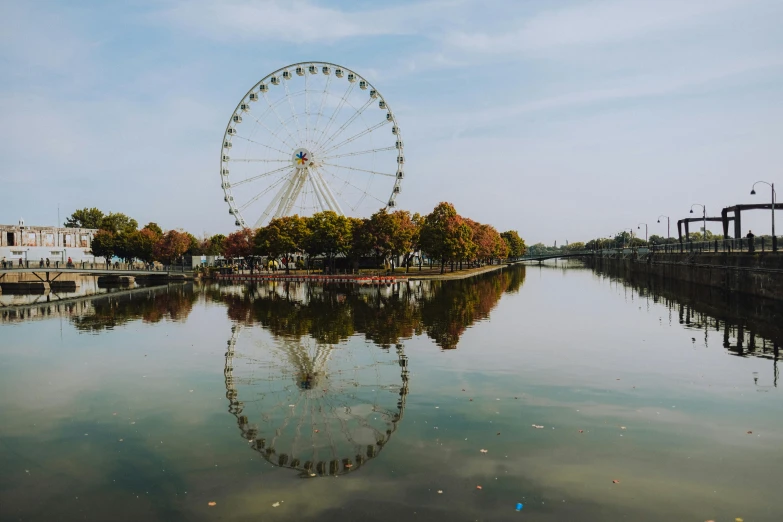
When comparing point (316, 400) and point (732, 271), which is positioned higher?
point (732, 271)

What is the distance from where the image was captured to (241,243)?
376 ft

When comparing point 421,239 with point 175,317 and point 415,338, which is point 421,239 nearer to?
point 175,317

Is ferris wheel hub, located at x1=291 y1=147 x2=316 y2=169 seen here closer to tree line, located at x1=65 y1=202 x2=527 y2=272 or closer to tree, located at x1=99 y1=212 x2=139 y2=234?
tree line, located at x1=65 y1=202 x2=527 y2=272

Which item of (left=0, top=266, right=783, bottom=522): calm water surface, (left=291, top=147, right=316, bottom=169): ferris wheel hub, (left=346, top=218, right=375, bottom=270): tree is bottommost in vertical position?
(left=0, top=266, right=783, bottom=522): calm water surface

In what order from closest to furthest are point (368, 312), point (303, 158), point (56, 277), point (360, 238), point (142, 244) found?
point (368, 312), point (56, 277), point (303, 158), point (360, 238), point (142, 244)

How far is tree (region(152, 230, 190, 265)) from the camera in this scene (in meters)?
123

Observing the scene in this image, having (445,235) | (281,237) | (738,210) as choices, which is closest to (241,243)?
(281,237)

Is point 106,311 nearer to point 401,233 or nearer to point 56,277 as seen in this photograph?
point 56,277

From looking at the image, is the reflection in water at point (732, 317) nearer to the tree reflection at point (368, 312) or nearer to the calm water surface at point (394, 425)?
the calm water surface at point (394, 425)

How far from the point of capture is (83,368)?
82.6 feet

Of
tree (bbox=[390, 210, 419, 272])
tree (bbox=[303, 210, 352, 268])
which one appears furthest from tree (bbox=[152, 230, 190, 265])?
tree (bbox=[390, 210, 419, 272])

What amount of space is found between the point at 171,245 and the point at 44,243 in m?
39.5

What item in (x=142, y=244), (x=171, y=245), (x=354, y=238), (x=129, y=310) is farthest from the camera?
(x=142, y=244)

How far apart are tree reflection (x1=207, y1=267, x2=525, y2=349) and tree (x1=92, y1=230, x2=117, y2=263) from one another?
270 feet
